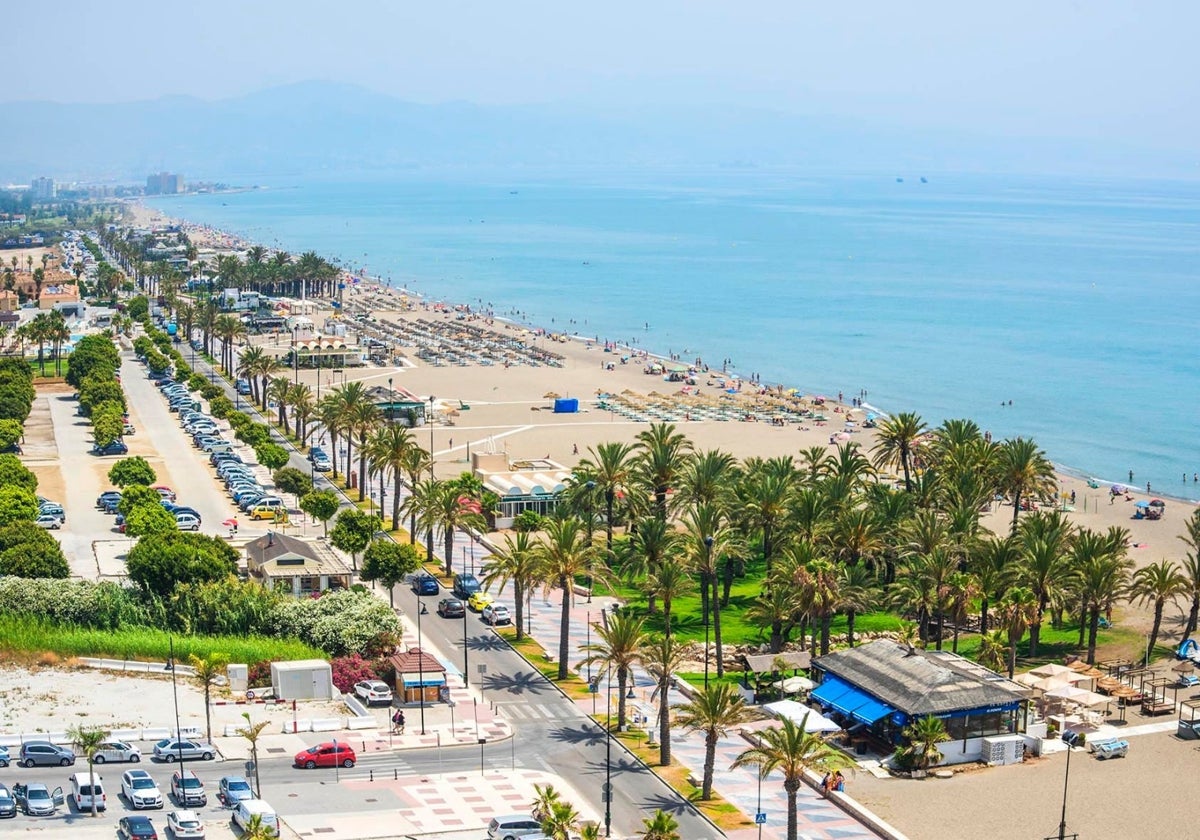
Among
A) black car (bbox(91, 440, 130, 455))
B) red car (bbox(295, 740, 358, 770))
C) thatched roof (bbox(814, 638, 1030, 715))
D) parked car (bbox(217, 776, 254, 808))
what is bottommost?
black car (bbox(91, 440, 130, 455))

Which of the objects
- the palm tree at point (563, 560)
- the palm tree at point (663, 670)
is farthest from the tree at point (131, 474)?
the palm tree at point (663, 670)

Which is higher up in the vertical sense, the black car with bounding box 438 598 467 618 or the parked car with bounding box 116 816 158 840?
the parked car with bounding box 116 816 158 840

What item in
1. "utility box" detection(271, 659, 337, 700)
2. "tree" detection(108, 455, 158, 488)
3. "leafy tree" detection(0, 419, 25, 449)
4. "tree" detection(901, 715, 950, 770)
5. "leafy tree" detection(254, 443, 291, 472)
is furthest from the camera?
"leafy tree" detection(0, 419, 25, 449)

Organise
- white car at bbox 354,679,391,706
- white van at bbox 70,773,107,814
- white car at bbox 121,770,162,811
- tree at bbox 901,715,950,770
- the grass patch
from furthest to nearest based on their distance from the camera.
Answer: the grass patch
white car at bbox 354,679,391,706
tree at bbox 901,715,950,770
white car at bbox 121,770,162,811
white van at bbox 70,773,107,814

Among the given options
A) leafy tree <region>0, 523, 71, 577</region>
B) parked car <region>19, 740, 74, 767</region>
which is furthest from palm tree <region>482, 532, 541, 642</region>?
leafy tree <region>0, 523, 71, 577</region>

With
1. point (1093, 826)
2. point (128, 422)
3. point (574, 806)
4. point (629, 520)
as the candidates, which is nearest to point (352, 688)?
point (574, 806)

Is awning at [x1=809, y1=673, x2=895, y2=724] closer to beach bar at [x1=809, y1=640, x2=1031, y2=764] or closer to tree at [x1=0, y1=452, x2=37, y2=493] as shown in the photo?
beach bar at [x1=809, y1=640, x2=1031, y2=764]

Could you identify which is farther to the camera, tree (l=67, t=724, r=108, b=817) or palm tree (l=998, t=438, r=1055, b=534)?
palm tree (l=998, t=438, r=1055, b=534)
